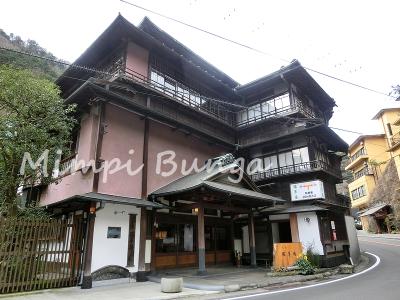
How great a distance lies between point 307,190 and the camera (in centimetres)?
1827

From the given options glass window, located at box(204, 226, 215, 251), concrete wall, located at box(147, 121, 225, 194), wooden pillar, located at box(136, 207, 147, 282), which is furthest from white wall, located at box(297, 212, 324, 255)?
wooden pillar, located at box(136, 207, 147, 282)

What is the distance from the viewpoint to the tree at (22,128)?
456 inches

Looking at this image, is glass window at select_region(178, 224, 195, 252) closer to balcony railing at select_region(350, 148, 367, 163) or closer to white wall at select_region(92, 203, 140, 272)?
white wall at select_region(92, 203, 140, 272)

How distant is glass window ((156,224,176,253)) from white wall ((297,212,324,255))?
318 inches

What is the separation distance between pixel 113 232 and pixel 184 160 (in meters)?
6.55

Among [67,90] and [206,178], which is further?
[67,90]

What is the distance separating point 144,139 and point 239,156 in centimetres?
944

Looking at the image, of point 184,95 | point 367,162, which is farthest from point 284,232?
point 367,162

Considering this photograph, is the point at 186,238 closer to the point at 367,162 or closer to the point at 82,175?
the point at 82,175

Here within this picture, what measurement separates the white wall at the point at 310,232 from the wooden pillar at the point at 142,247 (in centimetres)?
995

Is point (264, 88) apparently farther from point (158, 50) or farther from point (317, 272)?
point (317, 272)

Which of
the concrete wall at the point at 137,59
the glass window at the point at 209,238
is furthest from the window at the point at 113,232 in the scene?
the concrete wall at the point at 137,59

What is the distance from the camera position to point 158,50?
670 inches

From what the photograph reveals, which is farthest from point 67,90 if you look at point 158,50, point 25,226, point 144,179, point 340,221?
point 340,221
